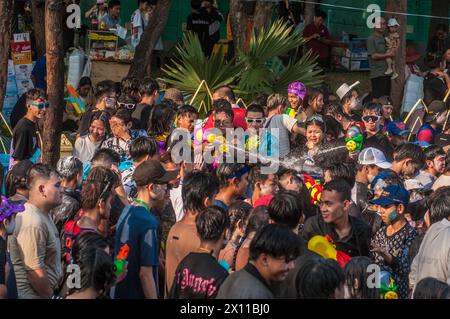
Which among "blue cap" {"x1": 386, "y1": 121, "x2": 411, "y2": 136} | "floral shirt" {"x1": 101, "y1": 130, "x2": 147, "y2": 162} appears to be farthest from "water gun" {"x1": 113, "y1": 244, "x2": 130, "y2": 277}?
"blue cap" {"x1": 386, "y1": 121, "x2": 411, "y2": 136}

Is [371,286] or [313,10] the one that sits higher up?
[313,10]

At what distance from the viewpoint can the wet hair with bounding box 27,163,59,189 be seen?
287 inches

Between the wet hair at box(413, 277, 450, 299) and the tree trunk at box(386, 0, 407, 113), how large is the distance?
37.7 ft

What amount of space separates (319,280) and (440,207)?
247 cm

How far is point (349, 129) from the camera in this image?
11109 millimetres

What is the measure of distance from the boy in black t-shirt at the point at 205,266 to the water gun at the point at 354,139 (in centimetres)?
437

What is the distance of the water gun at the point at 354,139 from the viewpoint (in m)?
10.7

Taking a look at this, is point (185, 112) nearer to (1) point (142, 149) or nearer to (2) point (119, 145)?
(2) point (119, 145)

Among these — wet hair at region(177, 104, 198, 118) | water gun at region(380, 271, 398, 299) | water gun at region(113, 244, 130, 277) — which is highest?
wet hair at region(177, 104, 198, 118)

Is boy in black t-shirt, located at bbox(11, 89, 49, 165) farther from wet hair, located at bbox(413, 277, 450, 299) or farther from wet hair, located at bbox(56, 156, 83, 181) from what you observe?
wet hair, located at bbox(413, 277, 450, 299)

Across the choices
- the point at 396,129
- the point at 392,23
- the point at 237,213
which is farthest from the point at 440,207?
the point at 392,23

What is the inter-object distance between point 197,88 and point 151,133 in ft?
10.1
